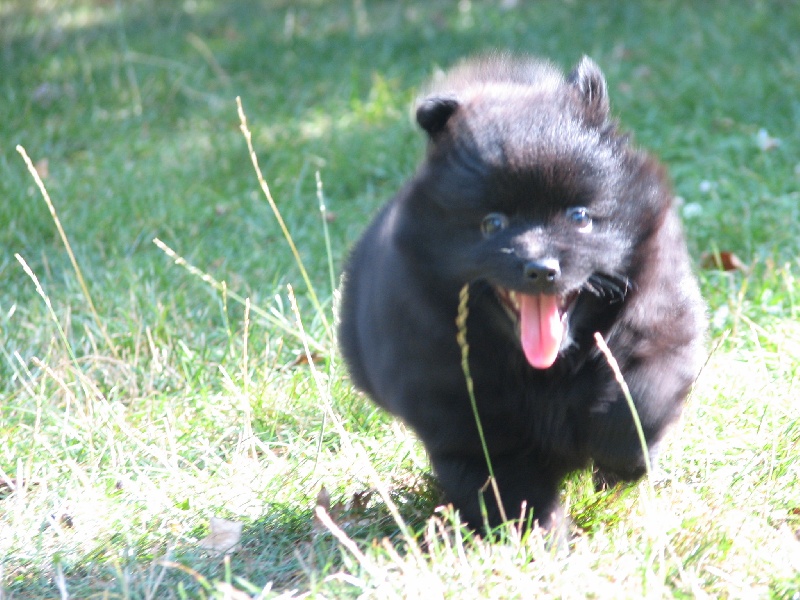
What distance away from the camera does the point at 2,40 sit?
7918mm

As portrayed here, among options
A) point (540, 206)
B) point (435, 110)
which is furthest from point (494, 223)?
point (435, 110)

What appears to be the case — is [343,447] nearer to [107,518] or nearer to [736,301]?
[107,518]

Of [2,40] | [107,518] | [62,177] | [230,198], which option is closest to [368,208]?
[230,198]

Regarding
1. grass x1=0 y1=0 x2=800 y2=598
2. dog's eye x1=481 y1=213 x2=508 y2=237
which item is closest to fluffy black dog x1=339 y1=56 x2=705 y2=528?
dog's eye x1=481 y1=213 x2=508 y2=237

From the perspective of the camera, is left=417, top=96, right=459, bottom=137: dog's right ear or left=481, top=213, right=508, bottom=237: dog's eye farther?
left=417, top=96, right=459, bottom=137: dog's right ear

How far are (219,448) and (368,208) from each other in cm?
226

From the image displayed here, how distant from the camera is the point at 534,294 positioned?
2.42 metres

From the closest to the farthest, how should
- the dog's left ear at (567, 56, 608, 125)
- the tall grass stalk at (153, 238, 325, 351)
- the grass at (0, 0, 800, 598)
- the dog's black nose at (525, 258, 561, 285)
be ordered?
the dog's black nose at (525, 258, 561, 285), the dog's left ear at (567, 56, 608, 125), the grass at (0, 0, 800, 598), the tall grass stalk at (153, 238, 325, 351)

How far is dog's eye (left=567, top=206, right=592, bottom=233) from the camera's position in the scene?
8.06 ft

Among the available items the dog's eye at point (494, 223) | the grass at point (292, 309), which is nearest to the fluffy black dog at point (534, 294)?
the dog's eye at point (494, 223)

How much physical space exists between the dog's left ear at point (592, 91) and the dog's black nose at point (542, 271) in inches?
17.4

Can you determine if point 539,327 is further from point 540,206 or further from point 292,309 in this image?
point 292,309

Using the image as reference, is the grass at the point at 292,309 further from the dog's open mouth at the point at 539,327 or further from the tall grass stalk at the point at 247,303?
the dog's open mouth at the point at 539,327

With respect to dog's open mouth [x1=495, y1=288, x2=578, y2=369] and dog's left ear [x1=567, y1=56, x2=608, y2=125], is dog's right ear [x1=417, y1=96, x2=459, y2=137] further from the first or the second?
dog's open mouth [x1=495, y1=288, x2=578, y2=369]
